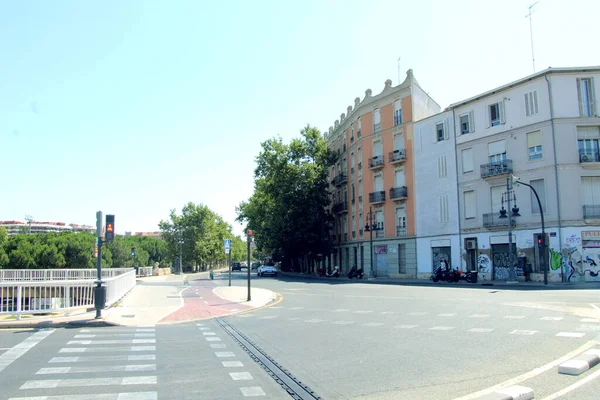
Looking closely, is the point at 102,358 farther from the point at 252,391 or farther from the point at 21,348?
the point at 252,391

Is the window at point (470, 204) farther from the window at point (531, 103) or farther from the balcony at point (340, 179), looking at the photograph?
the balcony at point (340, 179)

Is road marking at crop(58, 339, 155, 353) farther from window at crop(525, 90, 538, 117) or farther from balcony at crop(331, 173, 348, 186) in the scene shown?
balcony at crop(331, 173, 348, 186)

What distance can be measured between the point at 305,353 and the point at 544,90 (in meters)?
31.7

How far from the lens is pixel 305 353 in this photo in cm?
919

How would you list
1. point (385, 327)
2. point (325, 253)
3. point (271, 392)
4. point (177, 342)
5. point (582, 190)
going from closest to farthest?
point (271, 392) < point (177, 342) < point (385, 327) < point (582, 190) < point (325, 253)

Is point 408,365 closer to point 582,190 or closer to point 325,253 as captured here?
point 582,190

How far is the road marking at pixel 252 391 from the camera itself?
6.40m

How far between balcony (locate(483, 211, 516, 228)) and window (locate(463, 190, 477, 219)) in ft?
4.55

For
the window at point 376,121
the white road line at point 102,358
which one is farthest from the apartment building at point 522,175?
the white road line at point 102,358

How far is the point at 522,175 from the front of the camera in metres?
34.9

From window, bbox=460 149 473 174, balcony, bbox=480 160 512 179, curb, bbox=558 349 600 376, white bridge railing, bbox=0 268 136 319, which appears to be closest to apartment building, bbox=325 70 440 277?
window, bbox=460 149 473 174

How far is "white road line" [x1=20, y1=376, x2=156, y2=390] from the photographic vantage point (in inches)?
268

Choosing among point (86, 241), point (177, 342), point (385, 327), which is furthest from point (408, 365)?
point (86, 241)

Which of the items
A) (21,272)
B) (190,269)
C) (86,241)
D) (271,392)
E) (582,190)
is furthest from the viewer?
(190,269)
